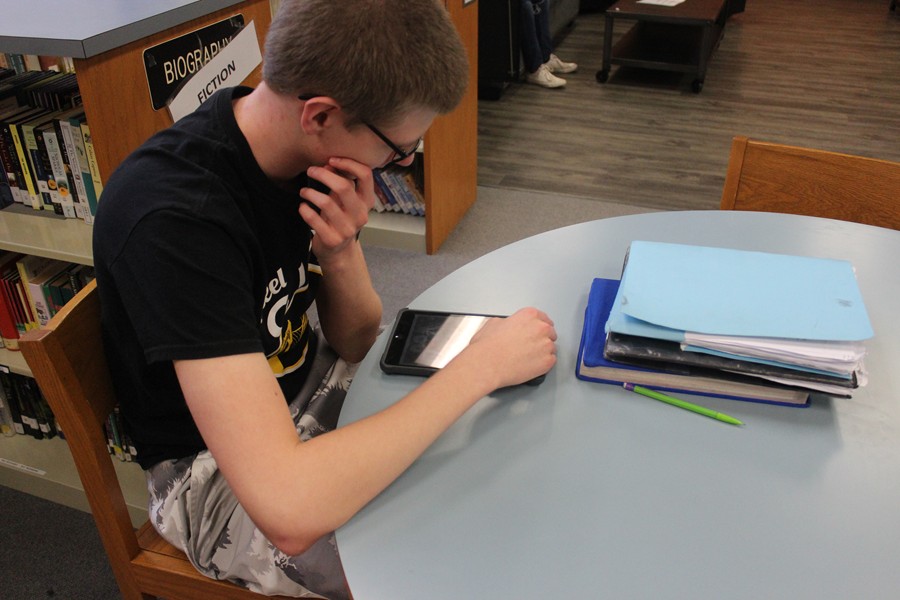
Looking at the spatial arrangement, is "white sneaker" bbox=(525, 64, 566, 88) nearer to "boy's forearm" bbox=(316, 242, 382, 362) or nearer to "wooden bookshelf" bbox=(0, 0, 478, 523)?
"wooden bookshelf" bbox=(0, 0, 478, 523)

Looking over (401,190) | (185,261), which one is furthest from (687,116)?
(185,261)

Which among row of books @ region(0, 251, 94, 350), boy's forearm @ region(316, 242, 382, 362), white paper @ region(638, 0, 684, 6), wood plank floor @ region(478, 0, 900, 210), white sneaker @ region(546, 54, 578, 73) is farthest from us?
white sneaker @ region(546, 54, 578, 73)

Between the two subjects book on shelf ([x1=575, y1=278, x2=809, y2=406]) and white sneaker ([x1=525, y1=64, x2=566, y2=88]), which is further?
white sneaker ([x1=525, y1=64, x2=566, y2=88])

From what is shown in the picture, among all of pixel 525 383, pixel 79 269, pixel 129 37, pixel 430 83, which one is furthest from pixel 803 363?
pixel 79 269

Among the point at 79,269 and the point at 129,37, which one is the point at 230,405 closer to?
the point at 129,37

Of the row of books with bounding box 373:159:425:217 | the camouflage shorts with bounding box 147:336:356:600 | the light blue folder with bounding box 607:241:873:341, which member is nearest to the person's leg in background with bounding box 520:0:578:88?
the row of books with bounding box 373:159:425:217

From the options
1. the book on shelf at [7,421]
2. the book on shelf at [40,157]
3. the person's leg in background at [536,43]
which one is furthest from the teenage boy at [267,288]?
the person's leg in background at [536,43]

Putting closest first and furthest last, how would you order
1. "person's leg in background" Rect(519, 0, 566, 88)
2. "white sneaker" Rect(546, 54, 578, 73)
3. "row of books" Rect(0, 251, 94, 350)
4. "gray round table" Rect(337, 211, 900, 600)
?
"gray round table" Rect(337, 211, 900, 600), "row of books" Rect(0, 251, 94, 350), "person's leg in background" Rect(519, 0, 566, 88), "white sneaker" Rect(546, 54, 578, 73)

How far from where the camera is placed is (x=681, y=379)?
850mm

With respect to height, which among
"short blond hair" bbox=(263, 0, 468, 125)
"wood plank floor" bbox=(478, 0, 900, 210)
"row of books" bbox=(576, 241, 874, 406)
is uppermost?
"short blond hair" bbox=(263, 0, 468, 125)

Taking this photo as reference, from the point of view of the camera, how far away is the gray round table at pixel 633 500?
65 centimetres

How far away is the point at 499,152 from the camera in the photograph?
11.8ft

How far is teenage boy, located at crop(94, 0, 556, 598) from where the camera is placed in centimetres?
74

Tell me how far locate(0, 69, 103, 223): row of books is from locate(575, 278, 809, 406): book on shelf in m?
1.10
